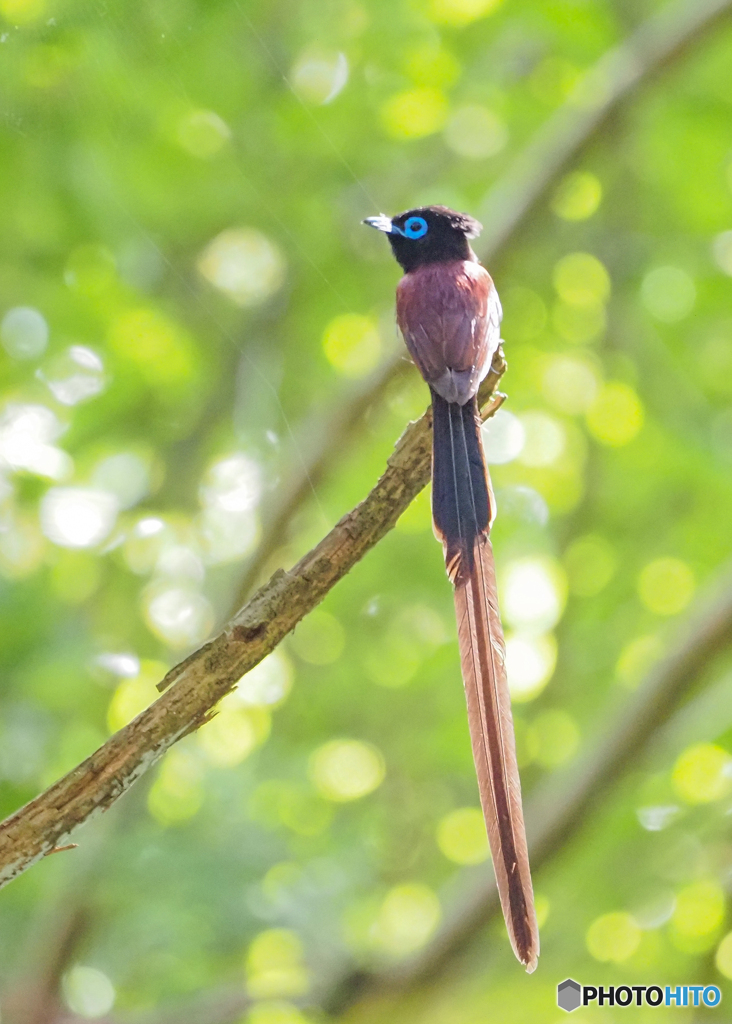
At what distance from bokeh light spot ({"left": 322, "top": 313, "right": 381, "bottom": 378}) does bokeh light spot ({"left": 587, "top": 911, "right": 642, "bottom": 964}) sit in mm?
2645

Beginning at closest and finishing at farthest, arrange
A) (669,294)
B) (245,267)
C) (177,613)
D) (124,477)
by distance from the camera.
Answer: (177,613) < (245,267) < (124,477) < (669,294)

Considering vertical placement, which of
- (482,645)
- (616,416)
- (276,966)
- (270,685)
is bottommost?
(276,966)

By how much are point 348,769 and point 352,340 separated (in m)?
2.43

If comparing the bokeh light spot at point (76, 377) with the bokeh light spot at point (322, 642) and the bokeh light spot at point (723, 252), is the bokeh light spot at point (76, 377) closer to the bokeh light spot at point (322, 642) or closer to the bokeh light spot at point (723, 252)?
the bokeh light spot at point (322, 642)

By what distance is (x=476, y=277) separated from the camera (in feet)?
8.10

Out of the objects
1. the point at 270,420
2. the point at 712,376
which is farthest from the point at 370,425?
the point at 712,376

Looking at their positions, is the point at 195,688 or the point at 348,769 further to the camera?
the point at 348,769

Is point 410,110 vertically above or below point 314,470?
above

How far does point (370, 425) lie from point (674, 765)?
2.05 meters

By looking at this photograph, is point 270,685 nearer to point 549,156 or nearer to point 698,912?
point 698,912

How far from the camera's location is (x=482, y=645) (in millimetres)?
1685

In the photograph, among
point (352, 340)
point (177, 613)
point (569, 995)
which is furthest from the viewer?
point (352, 340)

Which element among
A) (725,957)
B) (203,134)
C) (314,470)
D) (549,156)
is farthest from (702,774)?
(203,134)

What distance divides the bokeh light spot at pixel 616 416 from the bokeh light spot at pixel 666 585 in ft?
2.48
